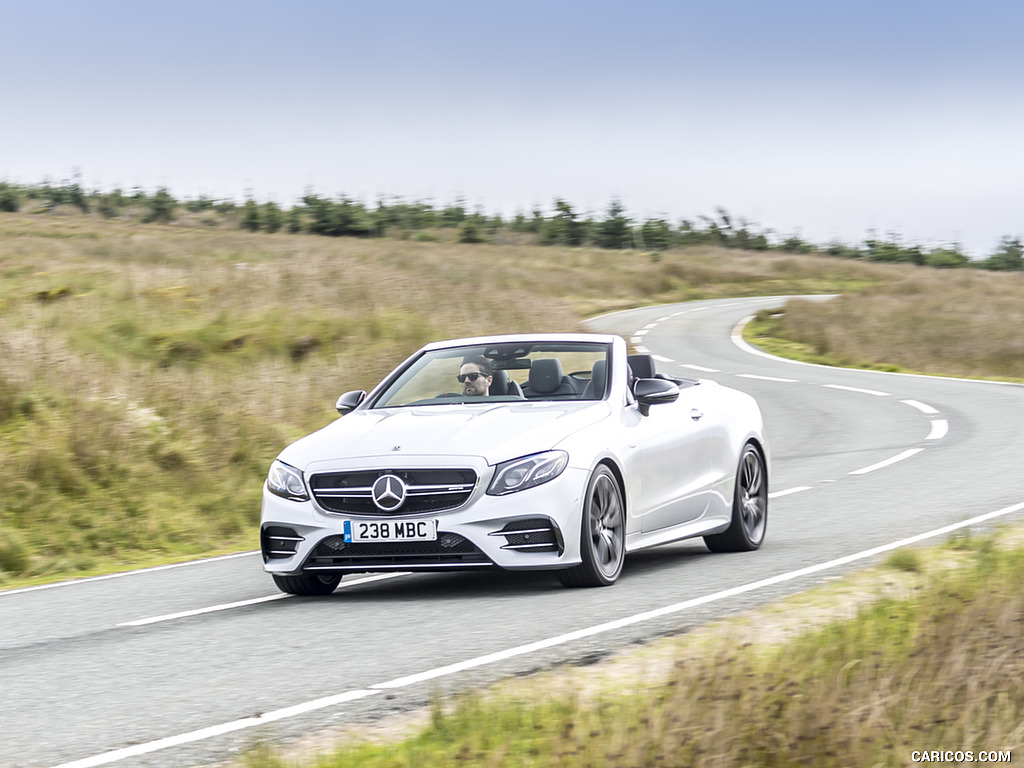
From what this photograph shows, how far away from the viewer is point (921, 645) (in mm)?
5375

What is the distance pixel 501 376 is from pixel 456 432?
1149 mm

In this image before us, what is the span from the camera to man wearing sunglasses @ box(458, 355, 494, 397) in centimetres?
925

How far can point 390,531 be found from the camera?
7859 millimetres

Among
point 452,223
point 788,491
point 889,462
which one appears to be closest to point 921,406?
point 889,462

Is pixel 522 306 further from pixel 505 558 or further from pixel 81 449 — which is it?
pixel 505 558

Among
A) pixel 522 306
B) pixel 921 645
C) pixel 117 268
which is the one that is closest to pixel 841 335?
pixel 522 306

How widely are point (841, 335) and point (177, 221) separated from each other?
55.4 metres

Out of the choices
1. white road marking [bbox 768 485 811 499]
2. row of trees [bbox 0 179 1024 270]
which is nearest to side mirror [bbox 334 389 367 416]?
white road marking [bbox 768 485 811 499]

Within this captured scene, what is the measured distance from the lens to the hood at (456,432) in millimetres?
7973

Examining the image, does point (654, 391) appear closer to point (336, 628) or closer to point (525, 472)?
point (525, 472)

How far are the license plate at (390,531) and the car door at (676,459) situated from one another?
1574mm

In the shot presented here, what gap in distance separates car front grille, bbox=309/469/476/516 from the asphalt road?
551 mm

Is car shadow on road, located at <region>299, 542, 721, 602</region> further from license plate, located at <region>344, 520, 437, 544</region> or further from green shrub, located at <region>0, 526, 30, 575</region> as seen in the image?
green shrub, located at <region>0, 526, 30, 575</region>

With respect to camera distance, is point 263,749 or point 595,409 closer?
point 263,749
